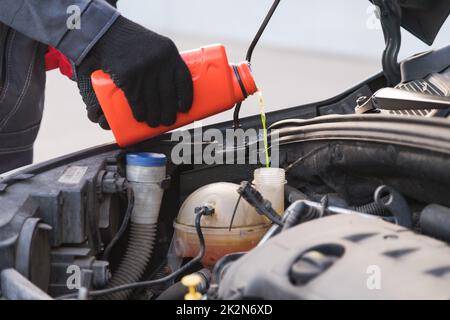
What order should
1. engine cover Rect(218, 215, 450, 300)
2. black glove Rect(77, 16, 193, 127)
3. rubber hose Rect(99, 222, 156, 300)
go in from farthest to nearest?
1. black glove Rect(77, 16, 193, 127)
2. rubber hose Rect(99, 222, 156, 300)
3. engine cover Rect(218, 215, 450, 300)

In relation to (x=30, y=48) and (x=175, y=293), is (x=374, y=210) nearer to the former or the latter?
(x=175, y=293)

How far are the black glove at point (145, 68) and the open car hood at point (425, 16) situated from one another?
57 centimetres

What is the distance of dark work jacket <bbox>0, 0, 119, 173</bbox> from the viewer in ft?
4.55

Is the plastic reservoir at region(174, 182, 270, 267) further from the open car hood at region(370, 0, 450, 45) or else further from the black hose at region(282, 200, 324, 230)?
the open car hood at region(370, 0, 450, 45)

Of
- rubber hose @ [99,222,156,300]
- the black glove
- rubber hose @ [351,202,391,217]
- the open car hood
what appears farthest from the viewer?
the open car hood

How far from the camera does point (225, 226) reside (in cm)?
124

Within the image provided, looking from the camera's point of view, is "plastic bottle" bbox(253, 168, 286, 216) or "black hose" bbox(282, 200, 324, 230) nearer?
"black hose" bbox(282, 200, 324, 230)

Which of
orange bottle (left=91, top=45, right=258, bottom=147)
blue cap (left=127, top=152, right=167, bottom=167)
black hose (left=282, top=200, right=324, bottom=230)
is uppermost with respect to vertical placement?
orange bottle (left=91, top=45, right=258, bottom=147)

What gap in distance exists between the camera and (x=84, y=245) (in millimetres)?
1178

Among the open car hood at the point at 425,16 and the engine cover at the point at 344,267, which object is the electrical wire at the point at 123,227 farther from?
the open car hood at the point at 425,16

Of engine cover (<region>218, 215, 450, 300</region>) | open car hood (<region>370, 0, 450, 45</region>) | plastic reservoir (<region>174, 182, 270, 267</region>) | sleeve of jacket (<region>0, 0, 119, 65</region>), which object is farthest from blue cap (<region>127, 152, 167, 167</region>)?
open car hood (<region>370, 0, 450, 45</region>)

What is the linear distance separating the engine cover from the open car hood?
847 millimetres


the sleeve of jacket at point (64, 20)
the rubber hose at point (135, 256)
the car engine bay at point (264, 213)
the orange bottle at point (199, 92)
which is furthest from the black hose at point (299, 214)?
the sleeve of jacket at point (64, 20)

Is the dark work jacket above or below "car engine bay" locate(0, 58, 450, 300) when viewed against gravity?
above
